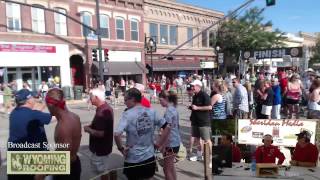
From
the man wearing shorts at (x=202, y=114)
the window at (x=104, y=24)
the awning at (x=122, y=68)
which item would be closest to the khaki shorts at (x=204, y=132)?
the man wearing shorts at (x=202, y=114)

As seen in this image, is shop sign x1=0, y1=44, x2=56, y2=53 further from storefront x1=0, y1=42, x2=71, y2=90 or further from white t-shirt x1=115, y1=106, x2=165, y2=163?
white t-shirt x1=115, y1=106, x2=165, y2=163

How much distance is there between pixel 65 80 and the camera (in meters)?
29.6

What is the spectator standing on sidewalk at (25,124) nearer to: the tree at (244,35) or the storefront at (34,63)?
the storefront at (34,63)

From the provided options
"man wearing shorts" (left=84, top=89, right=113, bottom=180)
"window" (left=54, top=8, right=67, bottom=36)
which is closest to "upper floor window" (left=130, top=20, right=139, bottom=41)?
"window" (left=54, top=8, right=67, bottom=36)

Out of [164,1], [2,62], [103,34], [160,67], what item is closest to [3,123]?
[2,62]

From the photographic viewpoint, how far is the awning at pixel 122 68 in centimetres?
3175

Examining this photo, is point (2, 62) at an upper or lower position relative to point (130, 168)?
upper

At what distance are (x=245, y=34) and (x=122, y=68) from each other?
1703cm

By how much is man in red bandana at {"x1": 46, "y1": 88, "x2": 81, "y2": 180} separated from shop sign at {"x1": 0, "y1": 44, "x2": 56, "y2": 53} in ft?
75.9

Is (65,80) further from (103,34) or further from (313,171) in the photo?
(313,171)

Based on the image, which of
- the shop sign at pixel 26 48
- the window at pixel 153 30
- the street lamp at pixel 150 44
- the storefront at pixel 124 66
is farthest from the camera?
the window at pixel 153 30

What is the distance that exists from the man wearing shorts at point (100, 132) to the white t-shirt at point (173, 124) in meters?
1.28

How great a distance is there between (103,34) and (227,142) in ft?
89.9

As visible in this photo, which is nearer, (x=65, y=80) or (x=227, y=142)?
(x=227, y=142)
